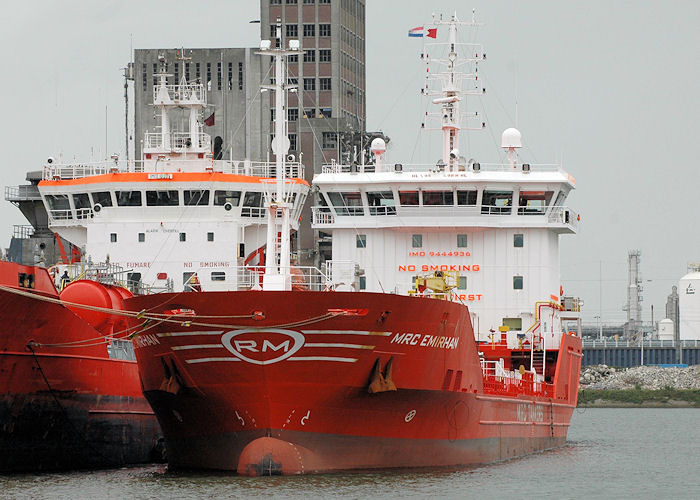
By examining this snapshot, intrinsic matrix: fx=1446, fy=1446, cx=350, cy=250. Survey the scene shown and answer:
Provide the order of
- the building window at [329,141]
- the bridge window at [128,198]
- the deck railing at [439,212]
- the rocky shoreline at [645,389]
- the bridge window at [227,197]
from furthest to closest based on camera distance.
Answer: the rocky shoreline at [645,389] < the building window at [329,141] < the bridge window at [227,197] < the bridge window at [128,198] < the deck railing at [439,212]

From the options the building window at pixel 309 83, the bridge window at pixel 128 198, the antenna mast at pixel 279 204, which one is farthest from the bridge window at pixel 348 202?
the building window at pixel 309 83

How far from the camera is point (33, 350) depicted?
1160 inches

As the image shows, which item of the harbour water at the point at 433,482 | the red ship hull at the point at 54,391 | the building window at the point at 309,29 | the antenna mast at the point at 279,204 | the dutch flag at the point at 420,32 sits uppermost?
the building window at the point at 309,29

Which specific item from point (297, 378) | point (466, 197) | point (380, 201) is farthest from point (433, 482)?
point (380, 201)

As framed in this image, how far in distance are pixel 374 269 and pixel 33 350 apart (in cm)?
947

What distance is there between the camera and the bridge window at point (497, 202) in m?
35.7

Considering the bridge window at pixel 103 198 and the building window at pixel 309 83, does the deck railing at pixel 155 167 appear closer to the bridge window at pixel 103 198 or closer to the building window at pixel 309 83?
the bridge window at pixel 103 198

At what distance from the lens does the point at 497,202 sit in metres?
35.8

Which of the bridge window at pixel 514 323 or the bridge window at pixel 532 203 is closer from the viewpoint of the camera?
the bridge window at pixel 514 323

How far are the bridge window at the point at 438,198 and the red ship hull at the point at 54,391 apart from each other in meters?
8.26

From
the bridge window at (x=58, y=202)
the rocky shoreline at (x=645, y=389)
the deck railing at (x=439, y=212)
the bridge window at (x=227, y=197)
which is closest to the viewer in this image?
the deck railing at (x=439, y=212)

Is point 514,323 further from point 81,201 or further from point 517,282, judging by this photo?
point 81,201

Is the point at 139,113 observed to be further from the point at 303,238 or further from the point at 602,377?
the point at 602,377

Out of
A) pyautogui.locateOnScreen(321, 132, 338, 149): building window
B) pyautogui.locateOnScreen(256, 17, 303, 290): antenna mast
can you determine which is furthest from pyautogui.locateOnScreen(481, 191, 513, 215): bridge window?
pyautogui.locateOnScreen(321, 132, 338, 149): building window
